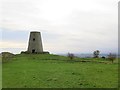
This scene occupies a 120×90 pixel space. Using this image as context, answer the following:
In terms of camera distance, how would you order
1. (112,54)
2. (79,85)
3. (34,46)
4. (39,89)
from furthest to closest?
(34,46)
(112,54)
(79,85)
(39,89)

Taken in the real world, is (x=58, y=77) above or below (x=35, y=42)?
below

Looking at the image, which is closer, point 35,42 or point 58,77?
point 58,77

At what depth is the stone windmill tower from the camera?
75938mm

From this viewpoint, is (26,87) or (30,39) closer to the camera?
(26,87)

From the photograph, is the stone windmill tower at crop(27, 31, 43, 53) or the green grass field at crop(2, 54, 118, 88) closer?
the green grass field at crop(2, 54, 118, 88)

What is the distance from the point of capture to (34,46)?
250 ft

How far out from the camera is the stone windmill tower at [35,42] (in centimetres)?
7594

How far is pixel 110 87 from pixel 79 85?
5.95 ft

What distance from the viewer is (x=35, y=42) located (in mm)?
76812

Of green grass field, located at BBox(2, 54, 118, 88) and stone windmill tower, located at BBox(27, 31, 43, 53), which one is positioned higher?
stone windmill tower, located at BBox(27, 31, 43, 53)

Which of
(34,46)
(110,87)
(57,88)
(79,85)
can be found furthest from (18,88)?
(34,46)

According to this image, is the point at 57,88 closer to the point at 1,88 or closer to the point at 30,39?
the point at 1,88

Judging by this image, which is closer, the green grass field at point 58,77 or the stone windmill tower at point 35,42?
the green grass field at point 58,77

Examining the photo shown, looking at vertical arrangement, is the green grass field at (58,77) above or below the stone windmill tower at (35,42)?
below
